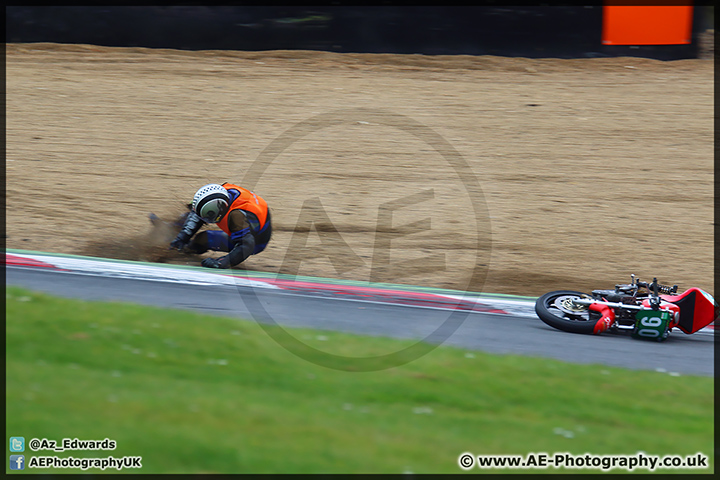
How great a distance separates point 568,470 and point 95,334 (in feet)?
11.3

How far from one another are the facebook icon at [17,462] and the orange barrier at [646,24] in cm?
1530

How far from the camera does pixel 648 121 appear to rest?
15375 millimetres

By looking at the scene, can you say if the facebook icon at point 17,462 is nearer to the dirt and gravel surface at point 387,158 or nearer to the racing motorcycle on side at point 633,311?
the racing motorcycle on side at point 633,311

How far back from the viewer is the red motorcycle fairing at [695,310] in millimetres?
7234

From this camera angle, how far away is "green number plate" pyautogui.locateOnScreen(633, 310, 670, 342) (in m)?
7.21

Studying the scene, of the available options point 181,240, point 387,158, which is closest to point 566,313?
point 181,240

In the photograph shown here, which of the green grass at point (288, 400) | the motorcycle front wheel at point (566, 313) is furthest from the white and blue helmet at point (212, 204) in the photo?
the motorcycle front wheel at point (566, 313)

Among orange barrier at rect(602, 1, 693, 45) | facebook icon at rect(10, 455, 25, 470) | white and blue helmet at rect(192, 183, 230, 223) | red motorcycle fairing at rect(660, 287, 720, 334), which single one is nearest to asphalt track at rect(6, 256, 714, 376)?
red motorcycle fairing at rect(660, 287, 720, 334)

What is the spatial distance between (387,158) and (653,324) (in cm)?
781

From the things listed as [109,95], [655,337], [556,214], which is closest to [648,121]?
[556,214]

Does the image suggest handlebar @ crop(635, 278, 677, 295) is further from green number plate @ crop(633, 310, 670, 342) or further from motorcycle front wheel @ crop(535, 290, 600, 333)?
motorcycle front wheel @ crop(535, 290, 600, 333)

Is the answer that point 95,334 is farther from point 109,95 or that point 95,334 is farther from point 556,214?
point 109,95

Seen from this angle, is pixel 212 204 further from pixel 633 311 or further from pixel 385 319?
pixel 633 311

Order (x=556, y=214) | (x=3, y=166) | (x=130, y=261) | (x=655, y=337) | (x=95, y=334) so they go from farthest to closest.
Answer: (x=3, y=166), (x=556, y=214), (x=130, y=261), (x=655, y=337), (x=95, y=334)
